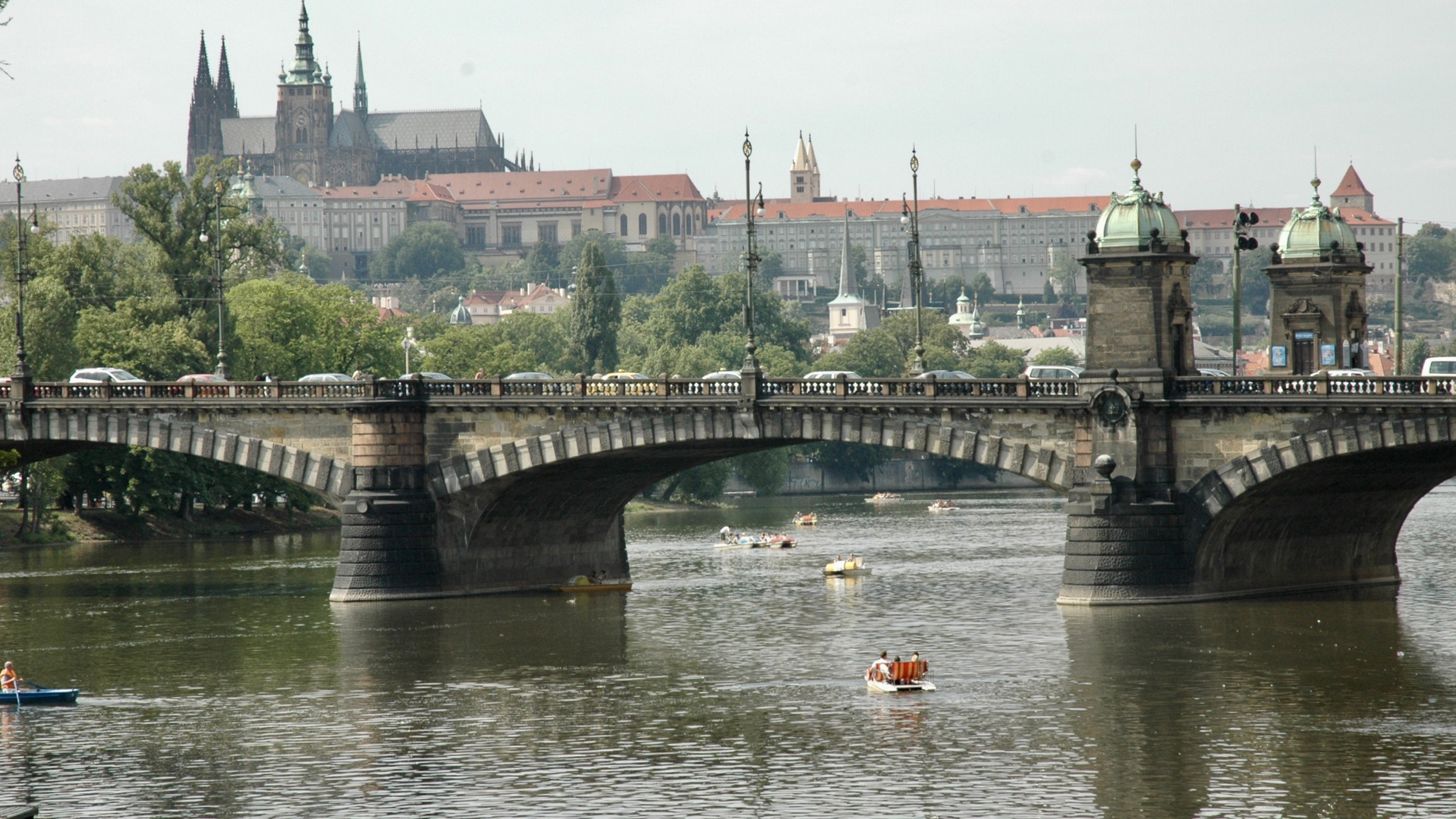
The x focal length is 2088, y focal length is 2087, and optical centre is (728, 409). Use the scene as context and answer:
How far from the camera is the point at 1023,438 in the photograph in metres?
66.3

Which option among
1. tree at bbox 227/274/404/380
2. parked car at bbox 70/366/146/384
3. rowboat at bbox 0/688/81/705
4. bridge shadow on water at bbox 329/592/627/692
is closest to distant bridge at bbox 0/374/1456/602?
bridge shadow on water at bbox 329/592/627/692

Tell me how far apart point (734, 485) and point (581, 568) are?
305ft

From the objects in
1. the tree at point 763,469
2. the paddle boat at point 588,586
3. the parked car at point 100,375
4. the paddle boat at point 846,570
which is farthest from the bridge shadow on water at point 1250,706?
the tree at point 763,469

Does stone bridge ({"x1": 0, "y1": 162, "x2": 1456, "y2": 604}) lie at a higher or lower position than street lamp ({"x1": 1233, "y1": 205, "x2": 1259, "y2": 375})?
lower

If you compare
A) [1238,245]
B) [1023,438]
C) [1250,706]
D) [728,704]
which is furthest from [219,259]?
[1250,706]

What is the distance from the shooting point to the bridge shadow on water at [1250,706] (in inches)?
1629

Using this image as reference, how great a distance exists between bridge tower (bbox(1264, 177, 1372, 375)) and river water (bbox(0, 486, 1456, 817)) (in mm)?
9464

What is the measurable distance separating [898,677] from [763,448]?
20.5 m

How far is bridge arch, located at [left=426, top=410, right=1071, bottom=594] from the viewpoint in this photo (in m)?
66.8

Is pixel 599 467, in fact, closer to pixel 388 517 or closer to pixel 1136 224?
pixel 388 517

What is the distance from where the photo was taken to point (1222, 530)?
6631cm

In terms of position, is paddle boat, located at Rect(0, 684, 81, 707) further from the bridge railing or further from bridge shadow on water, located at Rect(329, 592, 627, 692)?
the bridge railing

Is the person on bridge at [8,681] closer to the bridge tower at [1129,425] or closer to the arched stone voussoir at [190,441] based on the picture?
the arched stone voussoir at [190,441]

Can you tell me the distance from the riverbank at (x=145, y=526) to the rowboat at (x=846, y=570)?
41.6 meters
